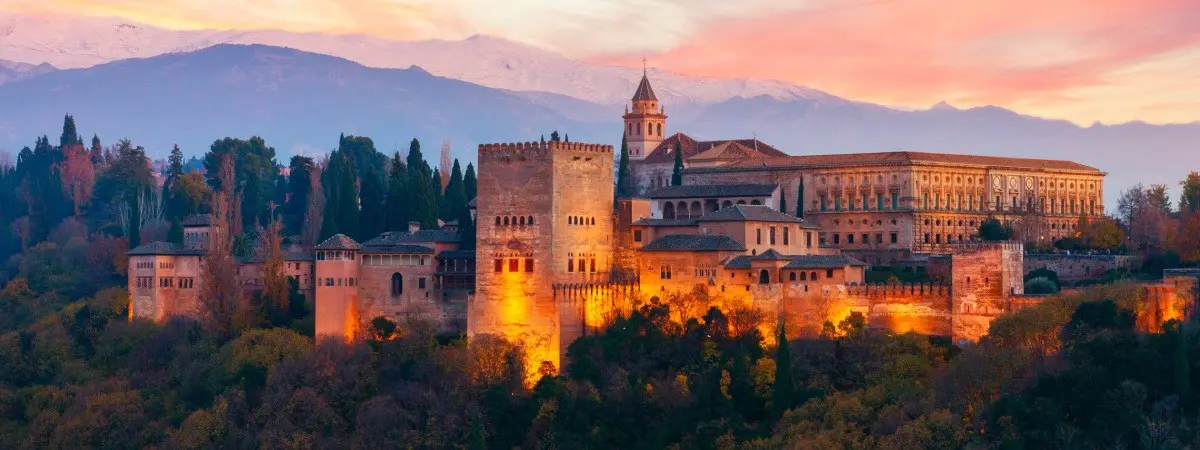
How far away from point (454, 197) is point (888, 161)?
55.5 ft

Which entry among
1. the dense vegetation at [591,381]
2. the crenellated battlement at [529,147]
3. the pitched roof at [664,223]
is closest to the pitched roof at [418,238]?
the dense vegetation at [591,381]

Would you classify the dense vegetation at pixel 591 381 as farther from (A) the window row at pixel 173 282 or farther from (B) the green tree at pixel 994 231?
(B) the green tree at pixel 994 231

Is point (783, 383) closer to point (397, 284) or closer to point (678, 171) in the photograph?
point (397, 284)

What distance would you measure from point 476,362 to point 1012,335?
1445 cm

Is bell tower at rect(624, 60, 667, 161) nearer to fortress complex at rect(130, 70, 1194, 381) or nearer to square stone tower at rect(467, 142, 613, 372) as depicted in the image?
fortress complex at rect(130, 70, 1194, 381)

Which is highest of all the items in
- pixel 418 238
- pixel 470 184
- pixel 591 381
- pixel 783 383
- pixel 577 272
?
pixel 470 184

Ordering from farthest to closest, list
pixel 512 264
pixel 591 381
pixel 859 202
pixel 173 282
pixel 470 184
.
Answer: pixel 859 202 < pixel 470 184 < pixel 173 282 < pixel 512 264 < pixel 591 381

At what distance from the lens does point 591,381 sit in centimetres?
4612

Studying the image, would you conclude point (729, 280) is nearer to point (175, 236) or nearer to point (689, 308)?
point (689, 308)

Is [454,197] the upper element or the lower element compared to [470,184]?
lower

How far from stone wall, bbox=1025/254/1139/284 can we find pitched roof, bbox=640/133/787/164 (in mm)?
16277

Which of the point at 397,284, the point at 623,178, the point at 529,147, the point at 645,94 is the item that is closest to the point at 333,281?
the point at 397,284

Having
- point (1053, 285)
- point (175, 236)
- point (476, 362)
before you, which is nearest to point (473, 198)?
point (175, 236)

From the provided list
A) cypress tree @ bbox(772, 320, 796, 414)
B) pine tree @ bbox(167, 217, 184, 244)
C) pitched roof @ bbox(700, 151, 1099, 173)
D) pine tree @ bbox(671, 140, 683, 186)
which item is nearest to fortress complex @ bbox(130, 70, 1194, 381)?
pine tree @ bbox(167, 217, 184, 244)
